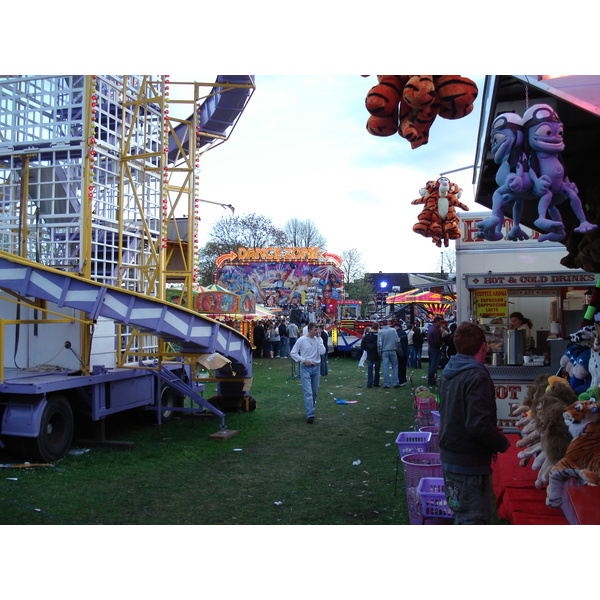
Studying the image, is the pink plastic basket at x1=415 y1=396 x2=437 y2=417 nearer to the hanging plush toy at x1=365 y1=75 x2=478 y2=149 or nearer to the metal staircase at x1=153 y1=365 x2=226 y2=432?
the metal staircase at x1=153 y1=365 x2=226 y2=432

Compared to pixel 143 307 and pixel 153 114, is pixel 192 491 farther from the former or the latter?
pixel 153 114

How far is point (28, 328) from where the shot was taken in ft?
28.2

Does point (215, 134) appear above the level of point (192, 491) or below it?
above

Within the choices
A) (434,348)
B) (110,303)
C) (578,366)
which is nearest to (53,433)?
(110,303)

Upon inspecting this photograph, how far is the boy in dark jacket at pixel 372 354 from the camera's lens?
1500 centimetres

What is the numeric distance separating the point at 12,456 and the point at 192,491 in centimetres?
279

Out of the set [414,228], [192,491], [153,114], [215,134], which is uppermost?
[215,134]

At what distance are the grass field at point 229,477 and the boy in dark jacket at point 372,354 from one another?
3.89 m

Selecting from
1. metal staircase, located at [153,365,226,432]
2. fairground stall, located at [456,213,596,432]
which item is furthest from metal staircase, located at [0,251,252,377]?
fairground stall, located at [456,213,596,432]

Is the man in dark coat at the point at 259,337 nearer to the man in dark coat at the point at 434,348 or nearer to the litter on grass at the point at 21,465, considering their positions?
the man in dark coat at the point at 434,348

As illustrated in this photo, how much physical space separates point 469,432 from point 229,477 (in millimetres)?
4089

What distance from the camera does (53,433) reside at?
7629 mm

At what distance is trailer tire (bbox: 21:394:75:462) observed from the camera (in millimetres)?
7211
